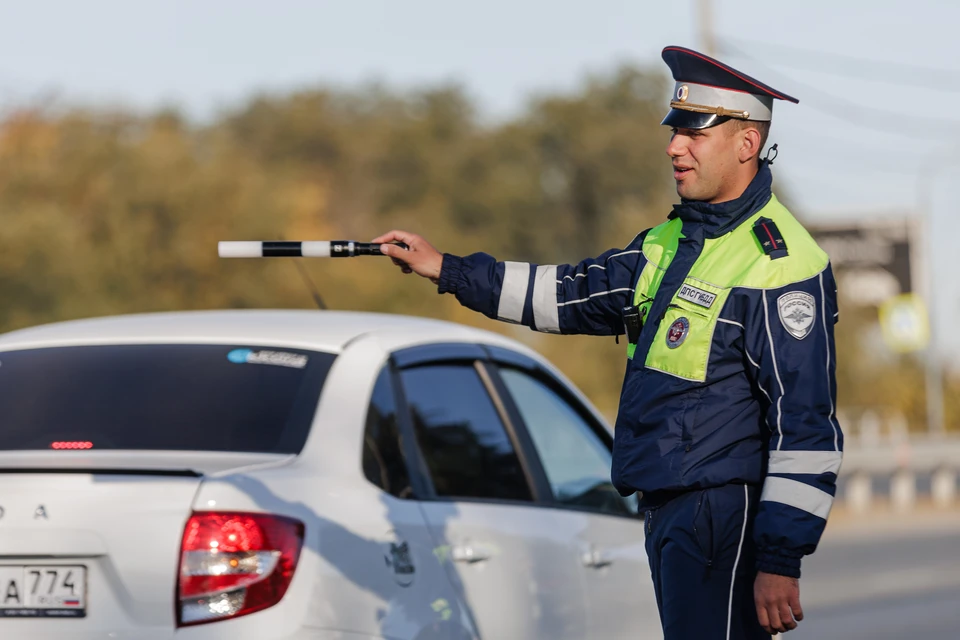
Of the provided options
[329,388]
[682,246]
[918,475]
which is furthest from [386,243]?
[918,475]

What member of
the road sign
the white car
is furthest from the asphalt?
the road sign

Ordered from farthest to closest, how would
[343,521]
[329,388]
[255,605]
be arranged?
[329,388] → [343,521] → [255,605]

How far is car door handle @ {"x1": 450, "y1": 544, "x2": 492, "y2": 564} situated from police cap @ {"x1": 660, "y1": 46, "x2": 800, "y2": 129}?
1.29m

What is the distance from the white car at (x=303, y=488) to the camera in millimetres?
3742

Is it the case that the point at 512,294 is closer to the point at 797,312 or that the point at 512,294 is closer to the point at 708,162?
the point at 708,162

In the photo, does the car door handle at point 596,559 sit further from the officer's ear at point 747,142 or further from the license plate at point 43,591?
the license plate at point 43,591

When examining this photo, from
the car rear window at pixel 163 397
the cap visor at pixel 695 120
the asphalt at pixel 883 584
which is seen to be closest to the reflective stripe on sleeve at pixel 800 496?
the cap visor at pixel 695 120

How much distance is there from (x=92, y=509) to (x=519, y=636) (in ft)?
4.43

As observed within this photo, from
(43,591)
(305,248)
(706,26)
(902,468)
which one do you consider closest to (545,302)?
(305,248)

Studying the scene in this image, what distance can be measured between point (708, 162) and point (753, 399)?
57 cm

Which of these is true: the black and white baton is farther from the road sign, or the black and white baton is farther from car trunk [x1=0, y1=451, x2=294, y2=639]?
the road sign

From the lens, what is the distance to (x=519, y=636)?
15.0 ft

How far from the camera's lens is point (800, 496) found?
3.44m

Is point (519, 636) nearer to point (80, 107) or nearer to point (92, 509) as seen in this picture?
point (92, 509)
